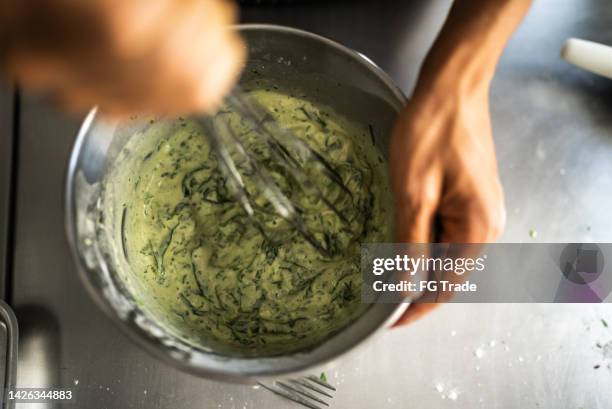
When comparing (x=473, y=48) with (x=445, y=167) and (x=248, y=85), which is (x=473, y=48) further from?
(x=248, y=85)

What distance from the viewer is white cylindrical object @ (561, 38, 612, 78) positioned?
0.93m

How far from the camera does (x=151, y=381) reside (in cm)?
87

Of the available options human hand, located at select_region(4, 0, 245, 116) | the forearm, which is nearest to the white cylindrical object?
the forearm

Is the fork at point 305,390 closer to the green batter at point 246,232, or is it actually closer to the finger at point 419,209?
the green batter at point 246,232

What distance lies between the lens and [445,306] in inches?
35.4

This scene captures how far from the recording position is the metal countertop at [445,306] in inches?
34.3

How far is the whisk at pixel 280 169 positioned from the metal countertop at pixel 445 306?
0.78 feet

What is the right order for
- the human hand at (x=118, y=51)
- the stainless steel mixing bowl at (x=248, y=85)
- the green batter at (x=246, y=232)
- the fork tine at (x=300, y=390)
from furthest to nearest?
the fork tine at (x=300, y=390), the green batter at (x=246, y=232), the stainless steel mixing bowl at (x=248, y=85), the human hand at (x=118, y=51)

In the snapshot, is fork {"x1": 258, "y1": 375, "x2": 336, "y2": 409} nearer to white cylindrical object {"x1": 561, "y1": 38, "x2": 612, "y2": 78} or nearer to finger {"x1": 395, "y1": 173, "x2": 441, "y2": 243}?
finger {"x1": 395, "y1": 173, "x2": 441, "y2": 243}

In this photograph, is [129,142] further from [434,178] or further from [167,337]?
[434,178]

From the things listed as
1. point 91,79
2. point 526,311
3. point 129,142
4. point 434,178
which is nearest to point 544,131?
point 526,311

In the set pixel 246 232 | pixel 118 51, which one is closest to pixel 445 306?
pixel 246 232

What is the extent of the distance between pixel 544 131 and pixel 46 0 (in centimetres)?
86

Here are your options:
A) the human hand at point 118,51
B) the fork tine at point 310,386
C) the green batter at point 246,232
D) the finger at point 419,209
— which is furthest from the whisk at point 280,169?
the human hand at point 118,51
